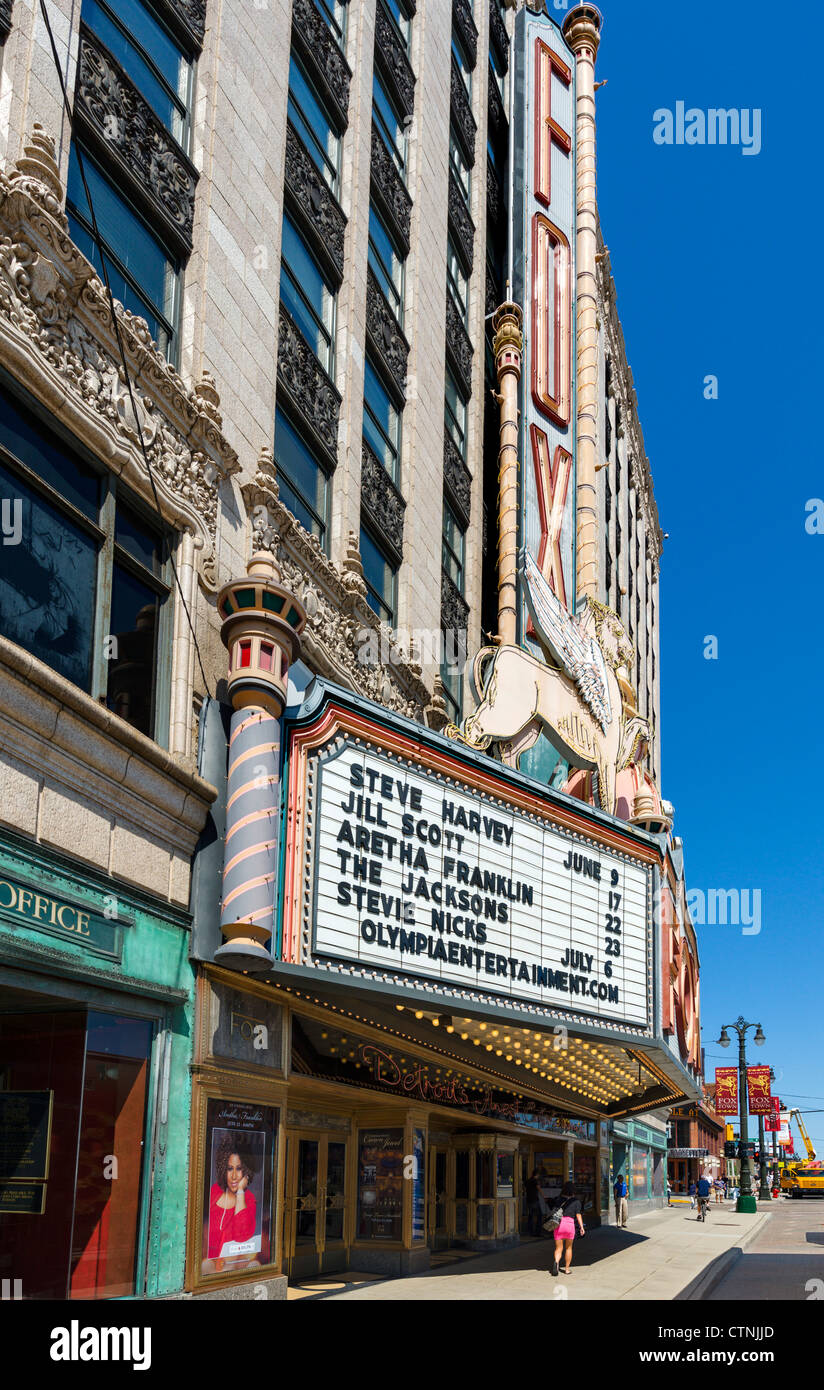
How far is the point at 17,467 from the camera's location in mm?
11461

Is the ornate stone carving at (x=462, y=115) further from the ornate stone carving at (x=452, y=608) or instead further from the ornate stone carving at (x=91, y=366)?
the ornate stone carving at (x=91, y=366)

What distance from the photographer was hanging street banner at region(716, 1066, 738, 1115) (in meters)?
97.9

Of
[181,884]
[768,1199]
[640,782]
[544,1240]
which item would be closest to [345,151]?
[640,782]

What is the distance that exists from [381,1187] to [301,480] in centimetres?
1219

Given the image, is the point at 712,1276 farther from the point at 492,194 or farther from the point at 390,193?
the point at 492,194

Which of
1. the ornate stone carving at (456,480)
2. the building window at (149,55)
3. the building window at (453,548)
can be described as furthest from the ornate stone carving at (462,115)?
the building window at (149,55)

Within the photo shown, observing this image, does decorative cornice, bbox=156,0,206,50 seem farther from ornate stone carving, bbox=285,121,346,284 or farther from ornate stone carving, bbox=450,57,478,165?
ornate stone carving, bbox=450,57,478,165

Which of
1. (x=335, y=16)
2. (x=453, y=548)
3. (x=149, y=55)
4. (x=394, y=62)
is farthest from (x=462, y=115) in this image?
(x=149, y=55)

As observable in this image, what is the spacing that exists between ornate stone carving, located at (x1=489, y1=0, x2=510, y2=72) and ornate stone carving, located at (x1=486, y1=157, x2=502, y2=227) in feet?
15.9

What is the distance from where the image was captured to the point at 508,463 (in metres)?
29.0

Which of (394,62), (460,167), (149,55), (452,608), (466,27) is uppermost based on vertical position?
(466,27)
